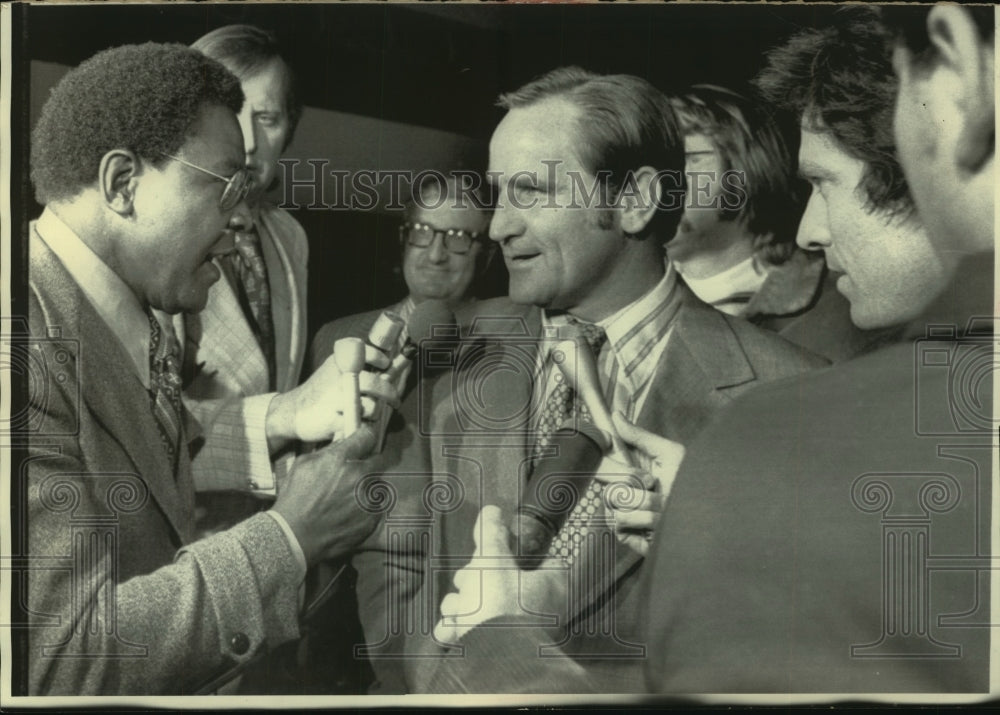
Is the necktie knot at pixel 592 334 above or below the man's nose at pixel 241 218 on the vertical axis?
below

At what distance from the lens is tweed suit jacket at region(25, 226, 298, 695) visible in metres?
5.73

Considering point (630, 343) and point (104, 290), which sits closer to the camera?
point (104, 290)

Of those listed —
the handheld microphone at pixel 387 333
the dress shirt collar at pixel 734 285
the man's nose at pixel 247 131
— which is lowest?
the handheld microphone at pixel 387 333

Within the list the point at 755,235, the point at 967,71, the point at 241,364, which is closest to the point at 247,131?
the point at 241,364

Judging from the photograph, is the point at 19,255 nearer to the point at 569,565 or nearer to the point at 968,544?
the point at 569,565

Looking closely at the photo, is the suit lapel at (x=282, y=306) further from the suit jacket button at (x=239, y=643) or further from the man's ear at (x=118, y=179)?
the suit jacket button at (x=239, y=643)

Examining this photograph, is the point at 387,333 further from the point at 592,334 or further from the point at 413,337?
the point at 592,334

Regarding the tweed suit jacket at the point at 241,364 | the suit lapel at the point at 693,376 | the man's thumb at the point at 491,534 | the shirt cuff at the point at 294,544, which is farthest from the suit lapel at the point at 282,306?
the suit lapel at the point at 693,376

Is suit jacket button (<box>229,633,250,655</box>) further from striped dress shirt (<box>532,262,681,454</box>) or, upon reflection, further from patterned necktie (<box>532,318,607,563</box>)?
striped dress shirt (<box>532,262,681,454</box>)

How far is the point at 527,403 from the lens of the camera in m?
5.86

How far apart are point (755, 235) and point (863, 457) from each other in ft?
3.24

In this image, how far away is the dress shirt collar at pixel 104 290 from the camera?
5754 mm

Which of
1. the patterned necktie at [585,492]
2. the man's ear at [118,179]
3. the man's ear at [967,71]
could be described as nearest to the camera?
the man's ear at [118,179]

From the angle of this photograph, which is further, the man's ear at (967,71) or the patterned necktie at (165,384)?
the man's ear at (967,71)
